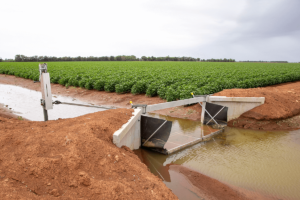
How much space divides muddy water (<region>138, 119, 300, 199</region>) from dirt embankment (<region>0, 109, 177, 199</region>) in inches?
61.6

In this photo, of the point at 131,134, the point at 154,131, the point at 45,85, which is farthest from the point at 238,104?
the point at 45,85

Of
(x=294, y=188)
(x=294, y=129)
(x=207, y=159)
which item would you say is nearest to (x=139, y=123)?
(x=207, y=159)

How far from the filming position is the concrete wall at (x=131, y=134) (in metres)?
4.05

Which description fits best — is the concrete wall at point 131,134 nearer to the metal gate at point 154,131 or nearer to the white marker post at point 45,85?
the metal gate at point 154,131

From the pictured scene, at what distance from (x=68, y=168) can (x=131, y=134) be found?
2466mm

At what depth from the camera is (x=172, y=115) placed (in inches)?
394

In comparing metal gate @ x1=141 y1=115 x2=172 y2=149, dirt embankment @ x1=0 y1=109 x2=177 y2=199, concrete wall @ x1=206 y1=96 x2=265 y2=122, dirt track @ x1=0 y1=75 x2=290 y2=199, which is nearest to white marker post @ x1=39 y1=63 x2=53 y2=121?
dirt track @ x1=0 y1=75 x2=290 y2=199

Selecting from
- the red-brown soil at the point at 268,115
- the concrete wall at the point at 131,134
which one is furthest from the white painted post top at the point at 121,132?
the red-brown soil at the point at 268,115

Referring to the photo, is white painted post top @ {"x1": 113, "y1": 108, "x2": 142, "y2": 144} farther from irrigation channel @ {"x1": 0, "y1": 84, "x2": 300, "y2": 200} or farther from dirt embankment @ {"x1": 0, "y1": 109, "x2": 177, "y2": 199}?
irrigation channel @ {"x1": 0, "y1": 84, "x2": 300, "y2": 200}

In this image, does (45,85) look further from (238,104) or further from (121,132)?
(238,104)

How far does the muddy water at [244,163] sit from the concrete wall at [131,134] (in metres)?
0.47

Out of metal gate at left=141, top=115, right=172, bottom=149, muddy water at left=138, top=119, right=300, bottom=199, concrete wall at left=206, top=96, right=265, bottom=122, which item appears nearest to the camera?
muddy water at left=138, top=119, right=300, bottom=199

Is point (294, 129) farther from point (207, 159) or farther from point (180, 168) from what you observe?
point (180, 168)

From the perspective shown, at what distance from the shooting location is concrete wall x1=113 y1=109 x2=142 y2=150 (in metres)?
4.05
